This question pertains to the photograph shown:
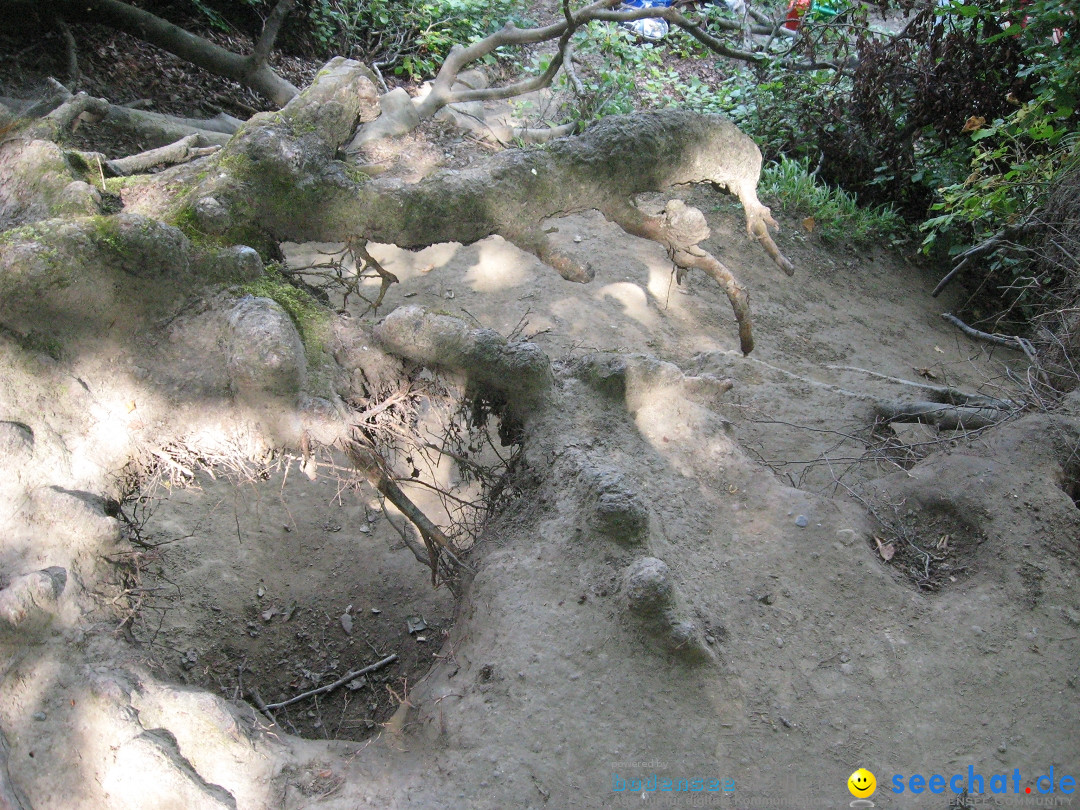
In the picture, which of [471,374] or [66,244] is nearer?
[66,244]

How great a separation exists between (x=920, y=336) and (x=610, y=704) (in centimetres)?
491

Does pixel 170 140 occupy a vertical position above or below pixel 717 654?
below

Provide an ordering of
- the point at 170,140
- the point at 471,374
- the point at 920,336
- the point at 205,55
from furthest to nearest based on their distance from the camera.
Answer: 1. the point at 205,55
2. the point at 920,336
3. the point at 170,140
4. the point at 471,374

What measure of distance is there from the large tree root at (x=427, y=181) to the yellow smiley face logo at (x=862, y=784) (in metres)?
2.09

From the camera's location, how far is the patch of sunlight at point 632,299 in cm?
530

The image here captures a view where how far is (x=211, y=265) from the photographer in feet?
8.65

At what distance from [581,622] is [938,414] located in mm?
2381

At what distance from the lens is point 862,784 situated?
207 cm

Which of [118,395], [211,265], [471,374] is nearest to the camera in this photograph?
[118,395]

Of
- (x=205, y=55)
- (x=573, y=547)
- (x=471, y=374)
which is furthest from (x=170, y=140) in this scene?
(x=573, y=547)

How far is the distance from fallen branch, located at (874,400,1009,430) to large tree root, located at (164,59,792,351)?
4.67 feet

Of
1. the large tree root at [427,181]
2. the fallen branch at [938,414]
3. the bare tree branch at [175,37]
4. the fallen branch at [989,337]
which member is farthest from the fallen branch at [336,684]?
the bare tree branch at [175,37]

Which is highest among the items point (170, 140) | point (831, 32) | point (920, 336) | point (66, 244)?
point (831, 32)

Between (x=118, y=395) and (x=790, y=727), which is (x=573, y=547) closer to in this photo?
(x=790, y=727)
